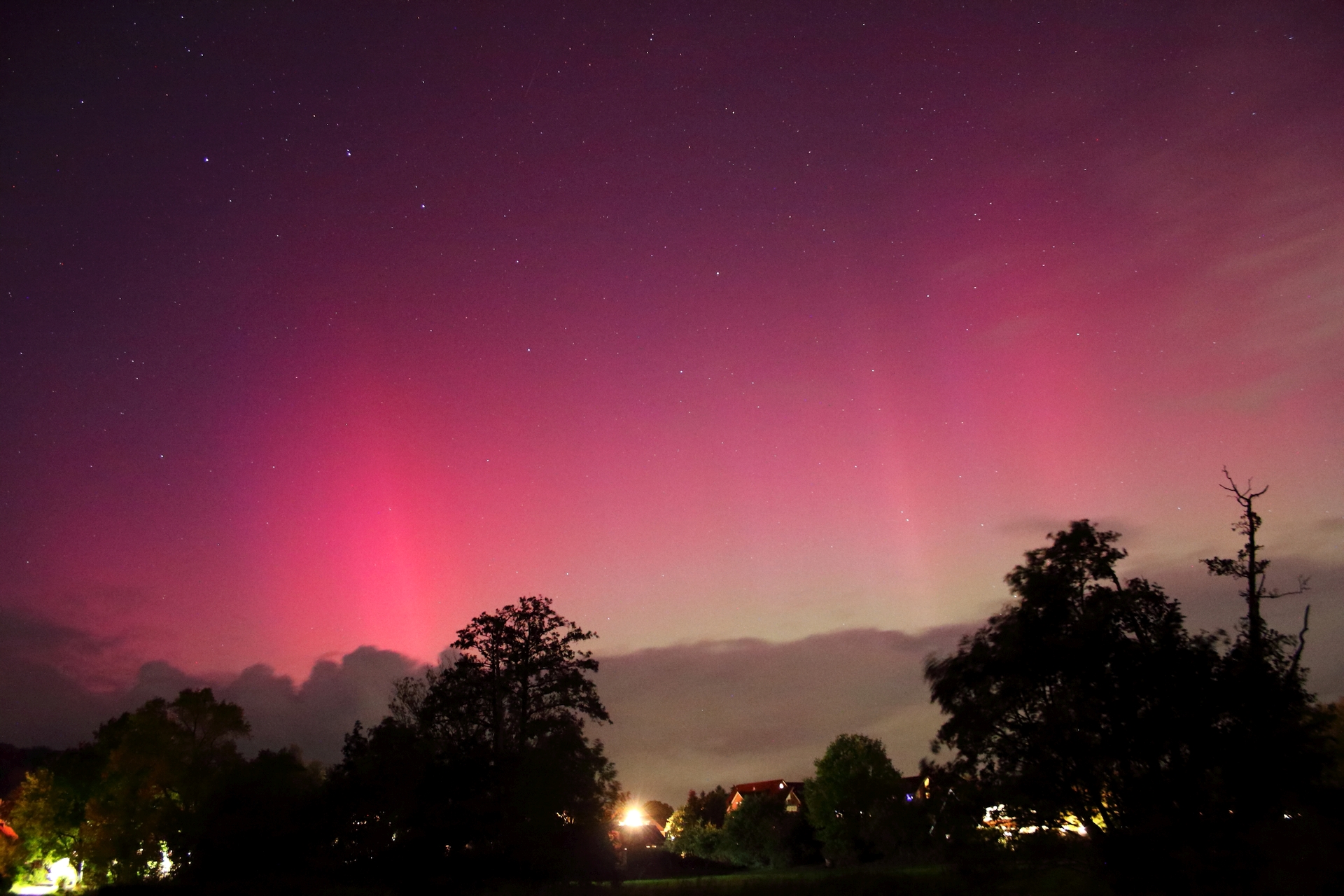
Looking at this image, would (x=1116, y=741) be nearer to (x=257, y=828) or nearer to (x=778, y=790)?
(x=257, y=828)

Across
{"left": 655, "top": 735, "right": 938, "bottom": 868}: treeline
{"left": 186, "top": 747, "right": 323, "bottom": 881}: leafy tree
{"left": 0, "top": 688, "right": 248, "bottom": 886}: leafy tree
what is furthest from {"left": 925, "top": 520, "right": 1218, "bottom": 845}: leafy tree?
{"left": 655, "top": 735, "right": 938, "bottom": 868}: treeline

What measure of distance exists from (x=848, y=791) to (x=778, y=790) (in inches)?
1958

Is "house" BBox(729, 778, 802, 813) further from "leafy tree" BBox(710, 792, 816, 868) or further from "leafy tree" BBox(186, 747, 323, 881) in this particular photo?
"leafy tree" BBox(186, 747, 323, 881)

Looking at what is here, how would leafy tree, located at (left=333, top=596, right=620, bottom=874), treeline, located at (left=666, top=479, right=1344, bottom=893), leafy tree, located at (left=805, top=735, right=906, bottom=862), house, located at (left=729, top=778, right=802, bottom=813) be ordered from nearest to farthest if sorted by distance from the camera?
treeline, located at (left=666, top=479, right=1344, bottom=893) → leafy tree, located at (left=333, top=596, right=620, bottom=874) → leafy tree, located at (left=805, top=735, right=906, bottom=862) → house, located at (left=729, top=778, right=802, bottom=813)

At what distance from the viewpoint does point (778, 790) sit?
131 metres

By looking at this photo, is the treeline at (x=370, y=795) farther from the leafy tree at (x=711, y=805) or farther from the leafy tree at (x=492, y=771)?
the leafy tree at (x=711, y=805)

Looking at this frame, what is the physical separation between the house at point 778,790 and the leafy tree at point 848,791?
24049 mm

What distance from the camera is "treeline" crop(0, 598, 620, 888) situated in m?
31.4

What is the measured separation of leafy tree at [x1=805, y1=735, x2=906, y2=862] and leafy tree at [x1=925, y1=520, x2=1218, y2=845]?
189 ft

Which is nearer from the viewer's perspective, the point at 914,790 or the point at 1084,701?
the point at 1084,701

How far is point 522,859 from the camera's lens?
30.7m

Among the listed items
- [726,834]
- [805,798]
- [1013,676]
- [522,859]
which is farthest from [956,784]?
[805,798]

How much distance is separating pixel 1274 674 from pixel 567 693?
27.8 m

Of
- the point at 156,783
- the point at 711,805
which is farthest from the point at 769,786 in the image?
the point at 156,783
